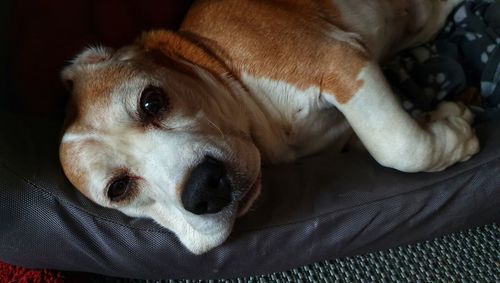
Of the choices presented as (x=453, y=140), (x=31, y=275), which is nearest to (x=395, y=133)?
(x=453, y=140)

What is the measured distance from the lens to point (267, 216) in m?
1.53

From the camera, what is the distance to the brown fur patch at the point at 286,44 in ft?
4.98

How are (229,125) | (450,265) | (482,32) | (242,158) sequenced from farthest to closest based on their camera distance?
(482,32) → (450,265) → (229,125) → (242,158)

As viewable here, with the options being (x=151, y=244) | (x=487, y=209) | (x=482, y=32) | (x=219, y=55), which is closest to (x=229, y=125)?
(x=219, y=55)

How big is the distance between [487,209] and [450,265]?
0.73ft

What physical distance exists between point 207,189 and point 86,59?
0.65 meters

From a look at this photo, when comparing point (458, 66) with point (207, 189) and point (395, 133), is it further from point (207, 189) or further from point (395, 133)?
point (207, 189)

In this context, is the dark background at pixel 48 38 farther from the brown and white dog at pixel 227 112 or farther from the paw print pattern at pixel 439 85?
the paw print pattern at pixel 439 85

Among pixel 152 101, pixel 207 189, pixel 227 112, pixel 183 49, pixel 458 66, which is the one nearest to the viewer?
pixel 207 189

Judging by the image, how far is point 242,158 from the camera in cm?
135

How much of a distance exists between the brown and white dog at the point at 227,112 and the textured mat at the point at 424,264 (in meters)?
0.34

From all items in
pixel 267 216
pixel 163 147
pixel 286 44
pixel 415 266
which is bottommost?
pixel 415 266

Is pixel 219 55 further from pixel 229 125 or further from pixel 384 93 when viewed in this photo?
pixel 384 93

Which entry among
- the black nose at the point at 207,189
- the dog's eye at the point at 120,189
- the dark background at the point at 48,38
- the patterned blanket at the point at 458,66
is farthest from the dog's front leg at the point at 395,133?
the dark background at the point at 48,38
